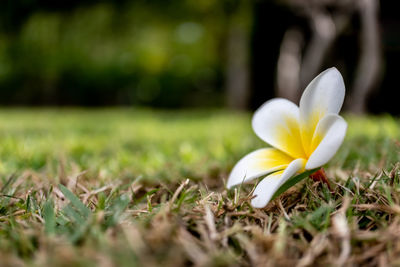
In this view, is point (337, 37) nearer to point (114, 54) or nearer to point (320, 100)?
point (320, 100)

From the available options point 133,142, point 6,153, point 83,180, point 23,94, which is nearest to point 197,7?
point 133,142

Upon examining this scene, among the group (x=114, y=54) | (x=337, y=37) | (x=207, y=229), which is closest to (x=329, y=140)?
(x=207, y=229)

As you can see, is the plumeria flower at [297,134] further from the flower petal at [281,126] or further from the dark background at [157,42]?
the dark background at [157,42]

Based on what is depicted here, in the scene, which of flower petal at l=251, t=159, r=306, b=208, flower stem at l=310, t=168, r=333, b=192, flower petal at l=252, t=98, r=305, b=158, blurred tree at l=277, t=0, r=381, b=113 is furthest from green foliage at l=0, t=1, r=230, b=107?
flower petal at l=251, t=159, r=306, b=208

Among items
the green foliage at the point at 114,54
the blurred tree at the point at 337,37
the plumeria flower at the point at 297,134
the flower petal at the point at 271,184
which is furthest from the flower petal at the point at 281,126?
the green foliage at the point at 114,54

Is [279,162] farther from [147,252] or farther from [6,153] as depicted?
[6,153]
